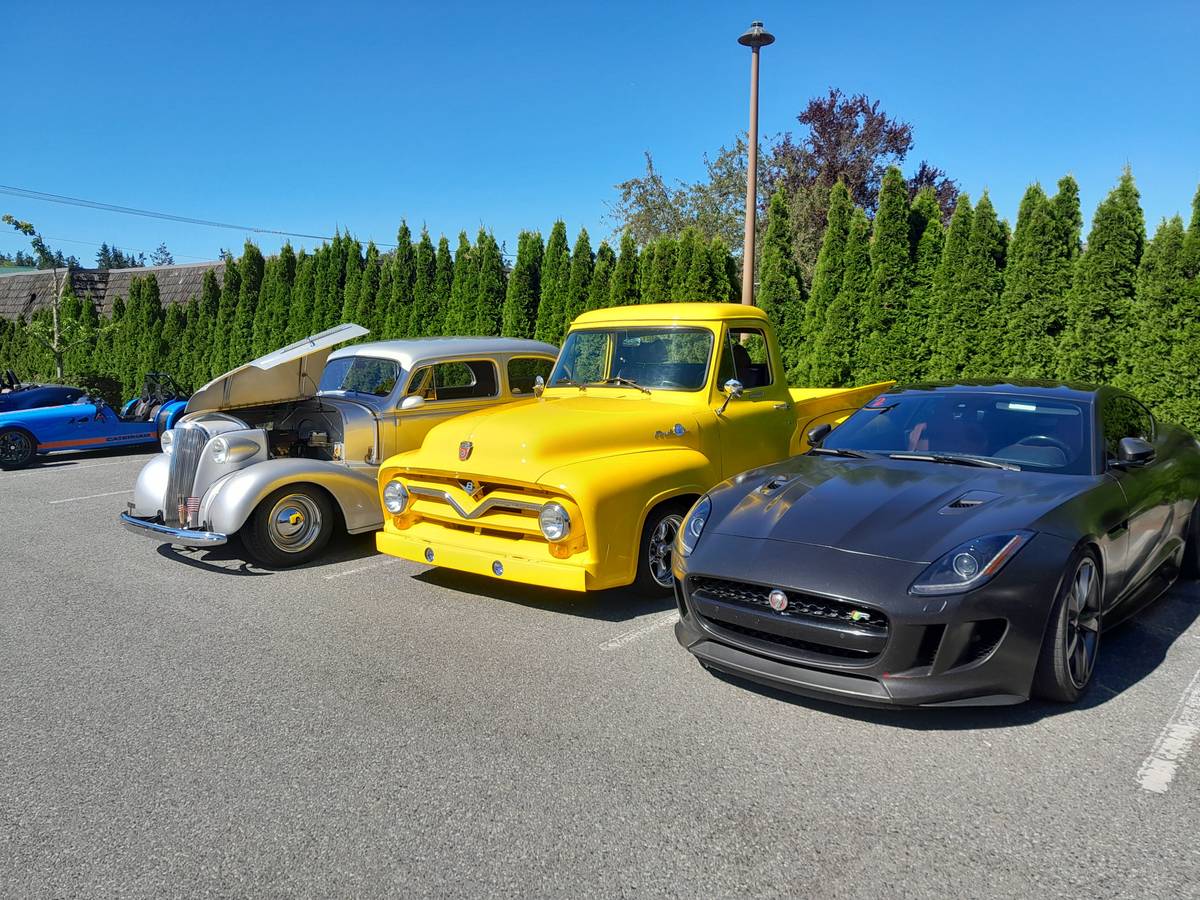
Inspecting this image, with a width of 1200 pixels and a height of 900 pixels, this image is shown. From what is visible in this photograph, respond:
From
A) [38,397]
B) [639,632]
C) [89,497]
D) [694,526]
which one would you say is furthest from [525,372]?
[38,397]

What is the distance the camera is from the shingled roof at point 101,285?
27.9 m

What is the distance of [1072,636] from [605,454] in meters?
2.79

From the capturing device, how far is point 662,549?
18.5ft

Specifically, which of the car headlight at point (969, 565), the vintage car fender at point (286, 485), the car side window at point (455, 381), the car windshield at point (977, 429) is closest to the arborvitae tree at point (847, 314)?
the car side window at point (455, 381)

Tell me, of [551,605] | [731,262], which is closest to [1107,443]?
[551,605]

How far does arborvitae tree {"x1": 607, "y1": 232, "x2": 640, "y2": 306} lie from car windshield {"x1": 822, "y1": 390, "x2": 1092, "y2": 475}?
903 cm

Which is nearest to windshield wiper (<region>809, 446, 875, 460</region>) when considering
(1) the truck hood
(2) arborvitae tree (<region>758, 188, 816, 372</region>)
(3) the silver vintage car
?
(1) the truck hood

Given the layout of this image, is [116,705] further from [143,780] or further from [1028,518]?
[1028,518]

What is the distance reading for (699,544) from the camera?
14.3 feet

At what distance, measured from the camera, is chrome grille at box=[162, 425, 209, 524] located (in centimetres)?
680

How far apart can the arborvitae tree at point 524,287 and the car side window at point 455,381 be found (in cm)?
735

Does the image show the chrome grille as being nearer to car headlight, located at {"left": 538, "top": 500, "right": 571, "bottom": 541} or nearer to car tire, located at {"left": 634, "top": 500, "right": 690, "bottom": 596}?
car headlight, located at {"left": 538, "top": 500, "right": 571, "bottom": 541}

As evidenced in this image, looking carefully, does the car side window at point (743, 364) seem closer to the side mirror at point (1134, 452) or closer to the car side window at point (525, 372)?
the car side window at point (525, 372)

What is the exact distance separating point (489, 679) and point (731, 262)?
10927 mm
